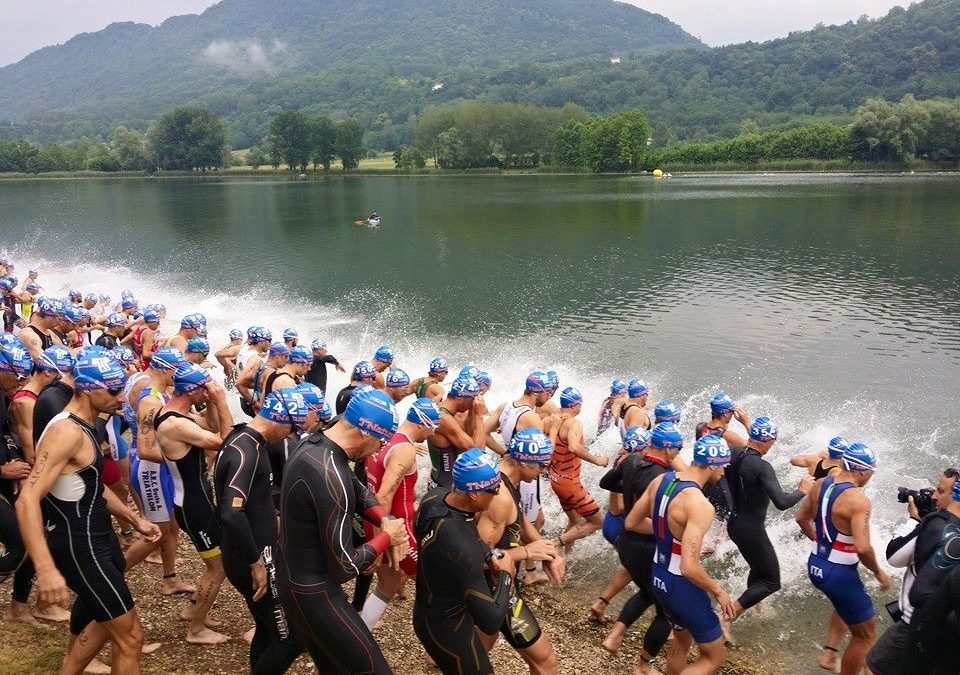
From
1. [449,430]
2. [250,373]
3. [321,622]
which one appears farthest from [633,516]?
[250,373]

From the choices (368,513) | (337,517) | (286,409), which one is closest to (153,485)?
(286,409)

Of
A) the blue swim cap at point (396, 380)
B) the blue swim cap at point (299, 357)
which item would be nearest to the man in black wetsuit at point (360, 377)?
the blue swim cap at point (396, 380)

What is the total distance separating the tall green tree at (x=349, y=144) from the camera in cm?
14938

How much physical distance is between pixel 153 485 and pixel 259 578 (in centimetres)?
225

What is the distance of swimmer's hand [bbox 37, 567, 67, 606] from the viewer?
4.56 m

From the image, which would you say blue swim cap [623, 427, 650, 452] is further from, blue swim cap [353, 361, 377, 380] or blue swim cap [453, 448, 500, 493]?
A: blue swim cap [353, 361, 377, 380]

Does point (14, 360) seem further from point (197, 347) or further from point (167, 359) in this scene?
point (197, 347)

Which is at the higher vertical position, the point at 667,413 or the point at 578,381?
the point at 667,413

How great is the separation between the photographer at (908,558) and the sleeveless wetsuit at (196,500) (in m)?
5.90

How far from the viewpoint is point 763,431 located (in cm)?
745

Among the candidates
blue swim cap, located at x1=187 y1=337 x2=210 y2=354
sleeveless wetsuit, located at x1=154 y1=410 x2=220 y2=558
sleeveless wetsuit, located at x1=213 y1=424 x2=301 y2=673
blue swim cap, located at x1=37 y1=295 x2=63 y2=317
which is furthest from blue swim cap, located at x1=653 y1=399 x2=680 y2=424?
blue swim cap, located at x1=37 y1=295 x2=63 y2=317

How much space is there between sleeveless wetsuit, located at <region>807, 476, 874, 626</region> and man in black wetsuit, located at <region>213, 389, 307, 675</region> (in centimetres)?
496

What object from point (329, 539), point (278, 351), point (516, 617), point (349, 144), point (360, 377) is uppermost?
point (349, 144)

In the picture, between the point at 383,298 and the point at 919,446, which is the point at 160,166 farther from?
the point at 919,446
